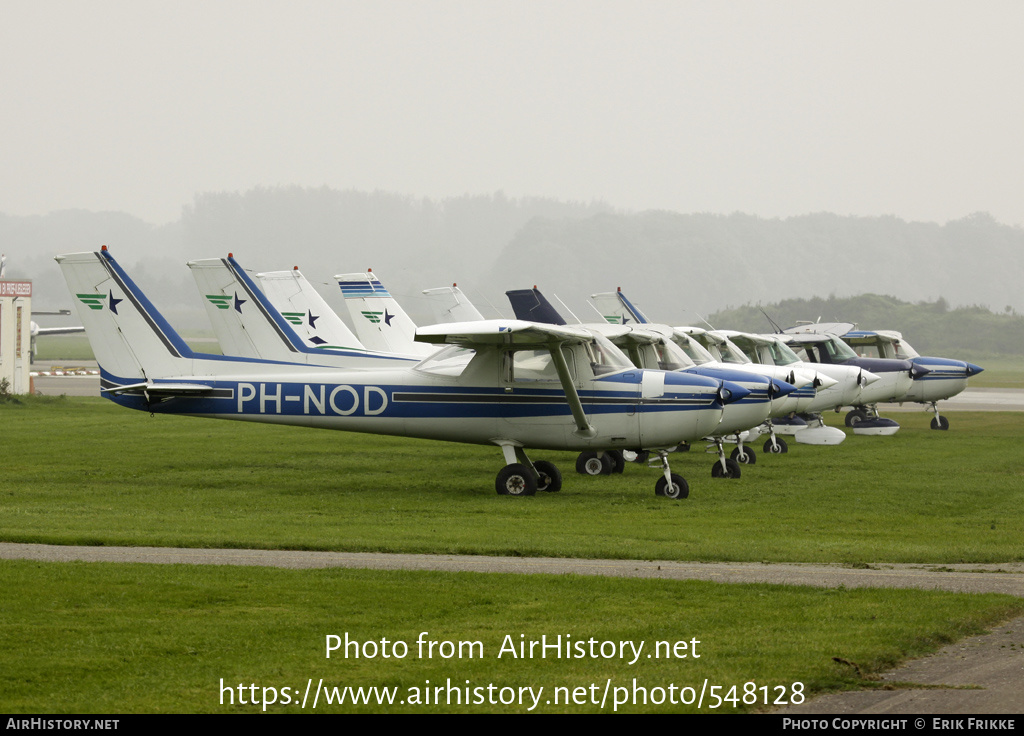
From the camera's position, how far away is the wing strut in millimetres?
18578

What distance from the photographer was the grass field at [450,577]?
7770mm

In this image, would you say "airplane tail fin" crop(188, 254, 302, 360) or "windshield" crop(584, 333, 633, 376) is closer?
"windshield" crop(584, 333, 633, 376)

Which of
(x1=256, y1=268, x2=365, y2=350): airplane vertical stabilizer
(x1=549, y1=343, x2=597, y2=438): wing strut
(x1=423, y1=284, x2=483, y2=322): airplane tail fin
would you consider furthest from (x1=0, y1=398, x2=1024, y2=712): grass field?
(x1=423, y1=284, x2=483, y2=322): airplane tail fin

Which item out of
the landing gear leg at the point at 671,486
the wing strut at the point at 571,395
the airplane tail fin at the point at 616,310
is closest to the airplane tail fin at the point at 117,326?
the wing strut at the point at 571,395

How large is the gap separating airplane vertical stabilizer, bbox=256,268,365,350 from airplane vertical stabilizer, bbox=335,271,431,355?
2080mm

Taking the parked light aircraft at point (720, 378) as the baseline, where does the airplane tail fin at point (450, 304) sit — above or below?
above

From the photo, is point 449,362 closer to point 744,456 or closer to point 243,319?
point 243,319

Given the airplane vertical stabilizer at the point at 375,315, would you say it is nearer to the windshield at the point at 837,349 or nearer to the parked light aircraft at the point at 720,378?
the parked light aircraft at the point at 720,378

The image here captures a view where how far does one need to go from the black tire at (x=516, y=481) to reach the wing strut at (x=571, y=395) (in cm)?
103

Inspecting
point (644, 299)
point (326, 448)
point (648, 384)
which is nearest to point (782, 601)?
point (648, 384)

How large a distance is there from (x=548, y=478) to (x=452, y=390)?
219 cm

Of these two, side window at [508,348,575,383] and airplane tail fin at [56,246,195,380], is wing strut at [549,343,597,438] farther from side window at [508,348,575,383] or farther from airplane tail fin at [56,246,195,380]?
airplane tail fin at [56,246,195,380]

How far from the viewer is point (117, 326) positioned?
2025cm

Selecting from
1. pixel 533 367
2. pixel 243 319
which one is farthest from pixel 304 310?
pixel 533 367
